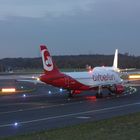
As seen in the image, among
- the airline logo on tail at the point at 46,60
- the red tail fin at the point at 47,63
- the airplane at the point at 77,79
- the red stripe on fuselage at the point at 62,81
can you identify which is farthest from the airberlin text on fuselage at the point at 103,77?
the airline logo on tail at the point at 46,60

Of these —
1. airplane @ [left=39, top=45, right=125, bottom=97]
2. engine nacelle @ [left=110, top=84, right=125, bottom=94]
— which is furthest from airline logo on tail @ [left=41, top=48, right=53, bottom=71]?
engine nacelle @ [left=110, top=84, right=125, bottom=94]

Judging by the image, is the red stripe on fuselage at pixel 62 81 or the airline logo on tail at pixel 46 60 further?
the airline logo on tail at pixel 46 60

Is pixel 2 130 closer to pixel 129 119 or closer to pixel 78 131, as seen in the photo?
pixel 78 131

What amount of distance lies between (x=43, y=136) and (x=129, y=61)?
163 metres

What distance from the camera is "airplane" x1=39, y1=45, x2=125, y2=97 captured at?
43.1m

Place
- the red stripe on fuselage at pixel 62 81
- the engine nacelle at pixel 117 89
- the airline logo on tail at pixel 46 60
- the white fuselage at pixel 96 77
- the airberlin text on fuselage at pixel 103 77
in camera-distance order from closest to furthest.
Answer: the red stripe on fuselage at pixel 62 81 < the airline logo on tail at pixel 46 60 < the white fuselage at pixel 96 77 < the airberlin text on fuselage at pixel 103 77 < the engine nacelle at pixel 117 89

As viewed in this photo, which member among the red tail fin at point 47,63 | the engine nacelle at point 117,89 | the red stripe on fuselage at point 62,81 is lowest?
the engine nacelle at point 117,89

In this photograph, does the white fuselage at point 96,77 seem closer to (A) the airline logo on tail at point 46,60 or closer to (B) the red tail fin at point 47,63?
(B) the red tail fin at point 47,63

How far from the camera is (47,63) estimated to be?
43.6 meters

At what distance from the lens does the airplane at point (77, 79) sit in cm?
4306

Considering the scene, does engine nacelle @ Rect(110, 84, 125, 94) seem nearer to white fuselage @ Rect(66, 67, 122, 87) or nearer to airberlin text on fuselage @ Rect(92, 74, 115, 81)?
white fuselage @ Rect(66, 67, 122, 87)

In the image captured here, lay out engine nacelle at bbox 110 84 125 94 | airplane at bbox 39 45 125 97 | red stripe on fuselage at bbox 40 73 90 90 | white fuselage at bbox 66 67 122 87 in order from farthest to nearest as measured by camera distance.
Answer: engine nacelle at bbox 110 84 125 94 < white fuselage at bbox 66 67 122 87 < airplane at bbox 39 45 125 97 < red stripe on fuselage at bbox 40 73 90 90

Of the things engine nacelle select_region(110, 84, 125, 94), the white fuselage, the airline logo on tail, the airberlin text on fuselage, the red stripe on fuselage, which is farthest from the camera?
engine nacelle select_region(110, 84, 125, 94)

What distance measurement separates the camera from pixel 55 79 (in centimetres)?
4281
